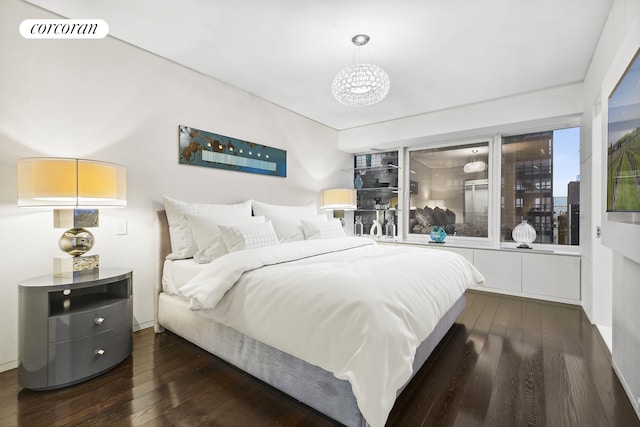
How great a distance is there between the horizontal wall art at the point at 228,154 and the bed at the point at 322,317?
3.19 feet

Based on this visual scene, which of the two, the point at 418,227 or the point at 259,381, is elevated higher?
the point at 418,227

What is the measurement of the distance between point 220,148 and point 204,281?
182 centimetres

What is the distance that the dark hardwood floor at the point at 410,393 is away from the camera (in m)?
1.51

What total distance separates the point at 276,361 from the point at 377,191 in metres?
4.08

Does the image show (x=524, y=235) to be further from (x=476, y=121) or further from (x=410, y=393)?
(x=410, y=393)

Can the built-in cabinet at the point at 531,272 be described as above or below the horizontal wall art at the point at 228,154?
below

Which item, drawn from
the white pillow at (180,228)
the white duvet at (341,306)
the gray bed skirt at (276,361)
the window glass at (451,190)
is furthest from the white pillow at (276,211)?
the window glass at (451,190)

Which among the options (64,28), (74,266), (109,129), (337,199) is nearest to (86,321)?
(74,266)

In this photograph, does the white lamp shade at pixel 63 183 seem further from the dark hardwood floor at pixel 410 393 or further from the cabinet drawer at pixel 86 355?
the dark hardwood floor at pixel 410 393

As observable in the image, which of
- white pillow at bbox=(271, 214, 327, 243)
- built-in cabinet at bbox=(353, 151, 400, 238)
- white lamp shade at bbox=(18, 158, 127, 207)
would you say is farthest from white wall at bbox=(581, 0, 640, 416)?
white lamp shade at bbox=(18, 158, 127, 207)

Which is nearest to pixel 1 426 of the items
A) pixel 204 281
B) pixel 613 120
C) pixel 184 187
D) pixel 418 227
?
pixel 204 281

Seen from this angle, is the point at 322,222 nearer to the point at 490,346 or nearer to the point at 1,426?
the point at 490,346

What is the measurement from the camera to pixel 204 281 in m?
1.95

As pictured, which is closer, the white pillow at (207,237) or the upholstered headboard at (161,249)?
the white pillow at (207,237)
